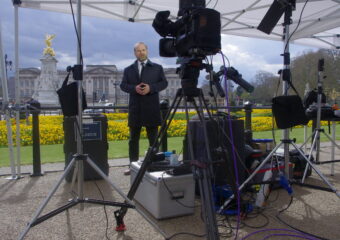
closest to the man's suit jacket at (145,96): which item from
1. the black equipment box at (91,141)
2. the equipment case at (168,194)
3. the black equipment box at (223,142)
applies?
the black equipment box at (91,141)

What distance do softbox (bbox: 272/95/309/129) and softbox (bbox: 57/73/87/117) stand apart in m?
1.98

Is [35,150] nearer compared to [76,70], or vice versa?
[76,70]

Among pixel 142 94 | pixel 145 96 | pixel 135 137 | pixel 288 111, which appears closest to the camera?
pixel 288 111

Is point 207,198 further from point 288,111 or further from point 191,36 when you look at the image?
point 288,111

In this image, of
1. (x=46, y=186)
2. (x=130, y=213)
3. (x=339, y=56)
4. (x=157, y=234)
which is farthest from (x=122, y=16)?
(x=339, y=56)

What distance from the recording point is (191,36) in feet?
6.47

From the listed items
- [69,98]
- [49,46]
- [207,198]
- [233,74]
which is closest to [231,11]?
[233,74]

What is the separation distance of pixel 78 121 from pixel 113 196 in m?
1.36

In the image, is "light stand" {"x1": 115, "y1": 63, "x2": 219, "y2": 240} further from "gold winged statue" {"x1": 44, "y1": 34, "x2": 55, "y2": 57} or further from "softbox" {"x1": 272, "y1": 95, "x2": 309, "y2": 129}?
"gold winged statue" {"x1": 44, "y1": 34, "x2": 55, "y2": 57}

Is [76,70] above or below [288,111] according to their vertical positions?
above

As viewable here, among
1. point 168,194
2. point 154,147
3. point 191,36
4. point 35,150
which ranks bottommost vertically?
point 168,194

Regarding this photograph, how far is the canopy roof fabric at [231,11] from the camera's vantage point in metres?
5.05

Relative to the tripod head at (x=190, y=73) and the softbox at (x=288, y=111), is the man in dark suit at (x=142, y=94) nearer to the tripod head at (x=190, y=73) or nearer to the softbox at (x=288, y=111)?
the softbox at (x=288, y=111)

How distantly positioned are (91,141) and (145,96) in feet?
3.36
